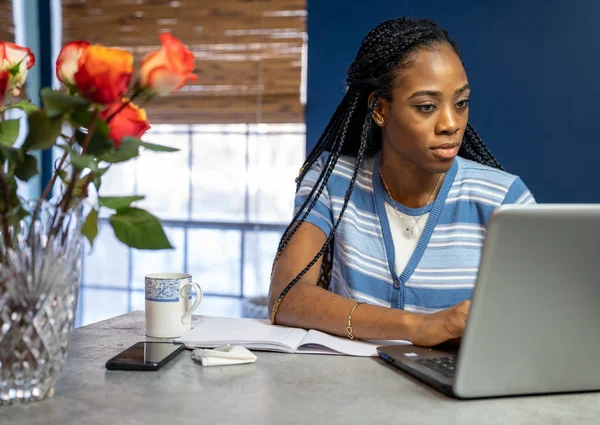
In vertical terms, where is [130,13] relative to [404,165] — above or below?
above

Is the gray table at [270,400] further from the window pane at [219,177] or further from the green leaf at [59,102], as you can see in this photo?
the window pane at [219,177]

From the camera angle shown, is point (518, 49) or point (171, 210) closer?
point (518, 49)

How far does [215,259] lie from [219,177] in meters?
0.53

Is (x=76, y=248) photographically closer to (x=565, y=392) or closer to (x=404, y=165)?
(x=565, y=392)

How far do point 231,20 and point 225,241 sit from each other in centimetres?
137

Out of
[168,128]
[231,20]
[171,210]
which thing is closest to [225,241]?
[171,210]

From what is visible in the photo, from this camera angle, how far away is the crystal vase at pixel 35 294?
2.75 feet

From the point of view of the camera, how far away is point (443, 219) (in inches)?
66.2

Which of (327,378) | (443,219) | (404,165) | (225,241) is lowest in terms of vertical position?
(225,241)

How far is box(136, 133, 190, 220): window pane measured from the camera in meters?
4.64

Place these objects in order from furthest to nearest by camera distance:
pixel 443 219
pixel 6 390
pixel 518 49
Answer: pixel 518 49 → pixel 443 219 → pixel 6 390

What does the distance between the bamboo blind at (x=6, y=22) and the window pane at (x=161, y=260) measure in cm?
153

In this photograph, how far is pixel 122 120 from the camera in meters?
0.86

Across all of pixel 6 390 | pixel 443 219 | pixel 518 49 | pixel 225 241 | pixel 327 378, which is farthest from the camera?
pixel 225 241
